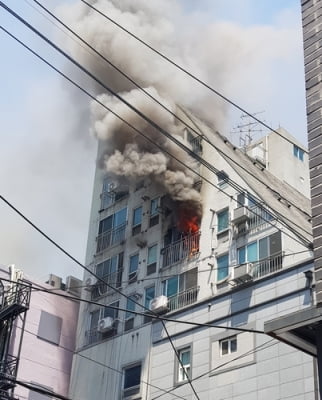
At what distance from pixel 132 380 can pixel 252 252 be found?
788cm

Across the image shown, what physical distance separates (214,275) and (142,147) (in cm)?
1066

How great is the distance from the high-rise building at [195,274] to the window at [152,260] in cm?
6

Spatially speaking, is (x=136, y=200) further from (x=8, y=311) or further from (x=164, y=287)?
(x=8, y=311)

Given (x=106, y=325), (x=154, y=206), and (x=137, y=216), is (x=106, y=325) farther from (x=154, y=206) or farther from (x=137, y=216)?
(x=154, y=206)

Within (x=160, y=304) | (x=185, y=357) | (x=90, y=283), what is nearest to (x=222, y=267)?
(x=160, y=304)

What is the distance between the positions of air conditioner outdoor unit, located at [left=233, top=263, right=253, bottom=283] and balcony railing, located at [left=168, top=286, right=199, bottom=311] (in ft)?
8.72

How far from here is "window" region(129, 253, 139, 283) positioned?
3506 cm

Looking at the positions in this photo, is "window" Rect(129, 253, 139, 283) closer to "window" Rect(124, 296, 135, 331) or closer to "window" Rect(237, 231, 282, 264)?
"window" Rect(124, 296, 135, 331)

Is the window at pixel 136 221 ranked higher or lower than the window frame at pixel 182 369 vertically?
higher

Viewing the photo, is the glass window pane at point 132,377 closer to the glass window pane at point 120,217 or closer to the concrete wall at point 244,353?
the concrete wall at point 244,353

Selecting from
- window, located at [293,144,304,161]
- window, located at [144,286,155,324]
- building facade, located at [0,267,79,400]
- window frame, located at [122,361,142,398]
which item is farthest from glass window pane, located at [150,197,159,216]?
window, located at [293,144,304,161]

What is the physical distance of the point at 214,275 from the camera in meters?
31.2

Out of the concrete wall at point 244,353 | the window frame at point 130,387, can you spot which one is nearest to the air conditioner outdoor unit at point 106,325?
the window frame at point 130,387

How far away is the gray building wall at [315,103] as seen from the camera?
10094 mm
